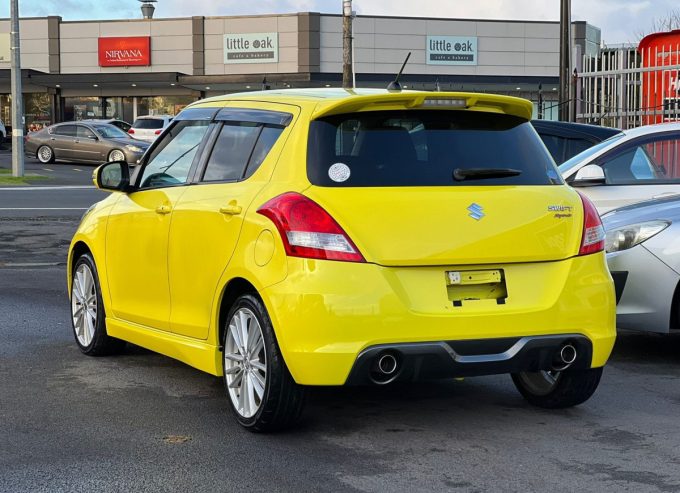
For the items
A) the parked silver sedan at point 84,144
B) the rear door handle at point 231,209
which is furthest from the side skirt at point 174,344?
the parked silver sedan at point 84,144

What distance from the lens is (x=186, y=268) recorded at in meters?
6.27

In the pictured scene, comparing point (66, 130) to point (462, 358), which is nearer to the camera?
point (462, 358)

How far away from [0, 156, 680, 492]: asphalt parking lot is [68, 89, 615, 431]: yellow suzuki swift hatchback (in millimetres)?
280

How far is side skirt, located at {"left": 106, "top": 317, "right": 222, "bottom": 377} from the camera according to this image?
605 centimetres

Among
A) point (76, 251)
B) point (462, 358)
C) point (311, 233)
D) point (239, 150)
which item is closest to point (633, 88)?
point (76, 251)

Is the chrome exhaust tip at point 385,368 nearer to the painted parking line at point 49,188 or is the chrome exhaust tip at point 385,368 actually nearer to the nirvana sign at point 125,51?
the painted parking line at point 49,188

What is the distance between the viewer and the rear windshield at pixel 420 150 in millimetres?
5545

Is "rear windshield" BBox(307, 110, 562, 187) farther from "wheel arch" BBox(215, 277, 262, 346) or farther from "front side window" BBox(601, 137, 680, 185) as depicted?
"front side window" BBox(601, 137, 680, 185)

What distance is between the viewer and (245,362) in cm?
575

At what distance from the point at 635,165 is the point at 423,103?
486 cm

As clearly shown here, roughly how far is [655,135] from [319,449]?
5340 millimetres

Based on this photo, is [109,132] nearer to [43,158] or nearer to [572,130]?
[43,158]

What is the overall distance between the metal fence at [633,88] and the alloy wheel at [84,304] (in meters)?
10.9

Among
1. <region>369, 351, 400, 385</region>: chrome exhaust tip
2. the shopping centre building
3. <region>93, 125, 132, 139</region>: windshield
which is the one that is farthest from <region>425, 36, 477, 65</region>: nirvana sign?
<region>369, 351, 400, 385</region>: chrome exhaust tip
